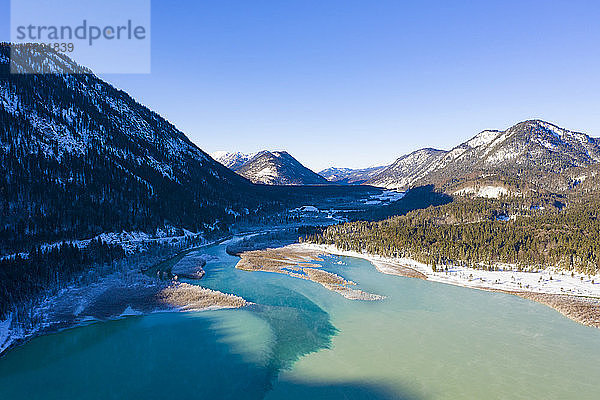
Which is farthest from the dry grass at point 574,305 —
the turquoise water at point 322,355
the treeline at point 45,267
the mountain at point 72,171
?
the mountain at point 72,171

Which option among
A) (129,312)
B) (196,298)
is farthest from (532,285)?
(129,312)

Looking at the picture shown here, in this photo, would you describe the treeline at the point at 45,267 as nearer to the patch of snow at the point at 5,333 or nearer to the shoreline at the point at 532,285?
the patch of snow at the point at 5,333

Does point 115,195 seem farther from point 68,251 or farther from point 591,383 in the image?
point 591,383

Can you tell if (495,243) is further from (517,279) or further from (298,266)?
(298,266)

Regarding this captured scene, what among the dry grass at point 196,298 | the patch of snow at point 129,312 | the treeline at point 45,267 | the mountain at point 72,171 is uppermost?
the mountain at point 72,171

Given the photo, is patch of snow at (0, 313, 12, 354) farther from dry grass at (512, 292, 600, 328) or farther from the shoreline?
dry grass at (512, 292, 600, 328)

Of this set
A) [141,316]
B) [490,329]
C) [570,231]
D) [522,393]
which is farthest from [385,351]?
[570,231]

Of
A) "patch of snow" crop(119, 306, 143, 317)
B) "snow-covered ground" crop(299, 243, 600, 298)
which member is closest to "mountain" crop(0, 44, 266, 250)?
"patch of snow" crop(119, 306, 143, 317)
